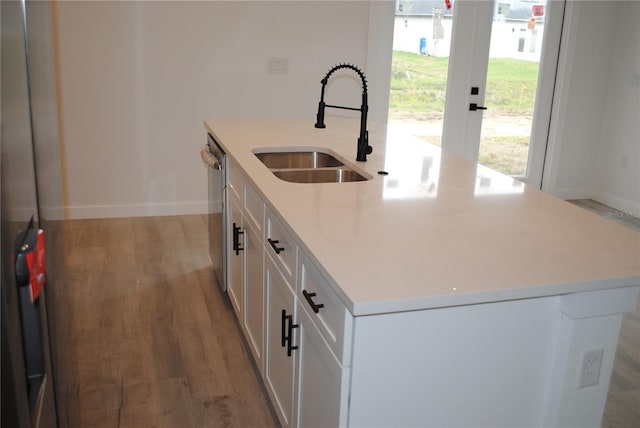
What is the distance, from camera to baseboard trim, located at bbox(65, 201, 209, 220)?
15.9 feet

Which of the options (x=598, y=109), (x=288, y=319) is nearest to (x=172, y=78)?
(x=288, y=319)

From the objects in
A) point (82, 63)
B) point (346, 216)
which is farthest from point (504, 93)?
point (346, 216)

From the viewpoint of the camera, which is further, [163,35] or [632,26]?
[632,26]

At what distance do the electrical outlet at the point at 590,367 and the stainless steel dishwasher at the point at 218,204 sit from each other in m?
1.99

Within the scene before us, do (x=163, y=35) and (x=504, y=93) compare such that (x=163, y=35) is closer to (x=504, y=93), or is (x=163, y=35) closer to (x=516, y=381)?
(x=504, y=93)

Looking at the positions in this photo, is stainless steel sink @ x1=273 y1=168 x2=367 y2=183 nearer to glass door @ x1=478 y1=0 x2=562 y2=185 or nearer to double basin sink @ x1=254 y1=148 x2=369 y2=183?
double basin sink @ x1=254 y1=148 x2=369 y2=183

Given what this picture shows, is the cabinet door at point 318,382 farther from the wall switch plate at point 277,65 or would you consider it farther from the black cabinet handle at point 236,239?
the wall switch plate at point 277,65

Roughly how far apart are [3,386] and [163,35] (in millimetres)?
4178

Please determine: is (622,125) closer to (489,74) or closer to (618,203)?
(618,203)

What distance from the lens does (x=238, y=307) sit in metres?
3.09

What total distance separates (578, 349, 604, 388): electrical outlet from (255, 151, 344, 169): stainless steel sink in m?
1.67

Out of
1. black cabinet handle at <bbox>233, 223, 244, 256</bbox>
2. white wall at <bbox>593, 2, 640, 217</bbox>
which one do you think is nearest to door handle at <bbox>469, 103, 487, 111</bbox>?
white wall at <bbox>593, 2, 640, 217</bbox>

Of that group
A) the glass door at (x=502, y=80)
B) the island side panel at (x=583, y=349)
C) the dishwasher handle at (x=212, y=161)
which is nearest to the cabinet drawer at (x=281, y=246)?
the island side panel at (x=583, y=349)

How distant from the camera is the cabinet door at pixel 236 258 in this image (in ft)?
9.66
